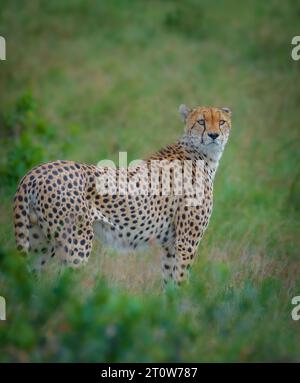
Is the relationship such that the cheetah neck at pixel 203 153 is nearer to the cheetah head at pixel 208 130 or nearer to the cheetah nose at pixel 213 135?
the cheetah head at pixel 208 130

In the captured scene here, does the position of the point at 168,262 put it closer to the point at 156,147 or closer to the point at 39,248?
the point at 39,248

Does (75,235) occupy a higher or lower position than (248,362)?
higher

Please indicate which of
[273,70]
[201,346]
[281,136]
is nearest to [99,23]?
[273,70]

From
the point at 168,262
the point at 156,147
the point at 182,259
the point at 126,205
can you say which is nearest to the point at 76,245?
the point at 126,205

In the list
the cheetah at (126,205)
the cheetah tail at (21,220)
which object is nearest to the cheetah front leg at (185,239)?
the cheetah at (126,205)

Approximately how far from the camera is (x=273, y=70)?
1355 cm

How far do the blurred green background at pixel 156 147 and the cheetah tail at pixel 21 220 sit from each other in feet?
0.93

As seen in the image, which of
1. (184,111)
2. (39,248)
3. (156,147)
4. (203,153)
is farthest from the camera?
(156,147)

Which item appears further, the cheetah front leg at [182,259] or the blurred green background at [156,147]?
the cheetah front leg at [182,259]

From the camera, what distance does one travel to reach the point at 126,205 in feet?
19.5

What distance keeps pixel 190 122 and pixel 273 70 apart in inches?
288

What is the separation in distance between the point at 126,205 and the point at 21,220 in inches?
30.4

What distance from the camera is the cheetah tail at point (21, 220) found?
5.54 m

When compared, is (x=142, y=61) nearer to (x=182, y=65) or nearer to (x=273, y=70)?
(x=182, y=65)
